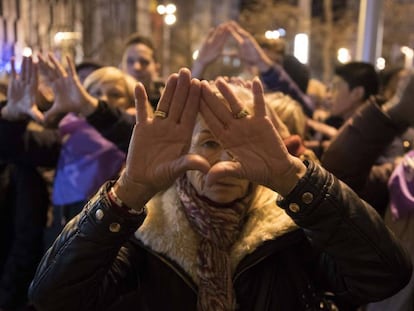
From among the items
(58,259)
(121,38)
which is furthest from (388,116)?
(121,38)

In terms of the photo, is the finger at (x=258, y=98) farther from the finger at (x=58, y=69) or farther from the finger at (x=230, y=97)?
the finger at (x=58, y=69)

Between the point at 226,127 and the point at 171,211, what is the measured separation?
43 cm

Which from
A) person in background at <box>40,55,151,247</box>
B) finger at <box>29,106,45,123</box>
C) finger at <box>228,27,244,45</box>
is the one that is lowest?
person in background at <box>40,55,151,247</box>

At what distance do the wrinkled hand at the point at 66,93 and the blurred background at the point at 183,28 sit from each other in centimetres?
98

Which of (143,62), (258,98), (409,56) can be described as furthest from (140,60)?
(258,98)

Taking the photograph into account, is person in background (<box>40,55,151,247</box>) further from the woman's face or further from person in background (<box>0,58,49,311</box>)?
the woman's face

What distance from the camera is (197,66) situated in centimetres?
302

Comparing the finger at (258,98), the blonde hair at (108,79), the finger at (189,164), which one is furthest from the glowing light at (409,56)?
the finger at (189,164)

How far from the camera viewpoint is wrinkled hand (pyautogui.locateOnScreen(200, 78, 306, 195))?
1187 mm

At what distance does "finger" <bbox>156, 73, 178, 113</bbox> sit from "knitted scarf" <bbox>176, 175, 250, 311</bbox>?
1.19ft

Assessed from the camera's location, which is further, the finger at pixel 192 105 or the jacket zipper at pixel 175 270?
the jacket zipper at pixel 175 270

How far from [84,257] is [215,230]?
1.21 ft

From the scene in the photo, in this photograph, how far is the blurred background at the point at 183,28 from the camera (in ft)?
24.8

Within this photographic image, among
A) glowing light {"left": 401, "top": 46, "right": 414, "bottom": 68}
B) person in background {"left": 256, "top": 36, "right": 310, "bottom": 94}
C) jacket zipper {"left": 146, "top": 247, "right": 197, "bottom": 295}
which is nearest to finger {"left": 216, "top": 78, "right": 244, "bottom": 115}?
jacket zipper {"left": 146, "top": 247, "right": 197, "bottom": 295}
